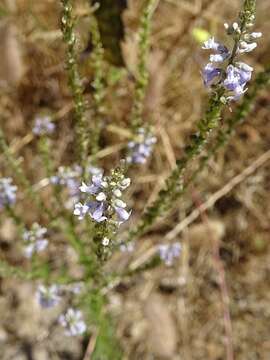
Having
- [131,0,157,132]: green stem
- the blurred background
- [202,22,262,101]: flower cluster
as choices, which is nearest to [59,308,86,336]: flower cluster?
the blurred background

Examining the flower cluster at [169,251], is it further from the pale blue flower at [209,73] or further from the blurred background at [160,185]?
the pale blue flower at [209,73]

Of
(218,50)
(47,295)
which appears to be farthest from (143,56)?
(47,295)

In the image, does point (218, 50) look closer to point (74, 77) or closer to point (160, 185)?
point (74, 77)

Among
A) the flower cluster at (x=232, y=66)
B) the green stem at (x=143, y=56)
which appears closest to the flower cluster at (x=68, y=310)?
the green stem at (x=143, y=56)

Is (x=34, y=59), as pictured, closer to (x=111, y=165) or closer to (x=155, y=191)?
(x=111, y=165)

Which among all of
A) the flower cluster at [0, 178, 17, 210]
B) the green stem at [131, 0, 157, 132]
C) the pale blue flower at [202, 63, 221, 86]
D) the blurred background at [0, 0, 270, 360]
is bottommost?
the blurred background at [0, 0, 270, 360]

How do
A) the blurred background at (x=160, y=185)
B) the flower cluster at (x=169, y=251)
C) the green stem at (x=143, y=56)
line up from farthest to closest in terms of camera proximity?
the blurred background at (x=160, y=185)
the flower cluster at (x=169, y=251)
the green stem at (x=143, y=56)

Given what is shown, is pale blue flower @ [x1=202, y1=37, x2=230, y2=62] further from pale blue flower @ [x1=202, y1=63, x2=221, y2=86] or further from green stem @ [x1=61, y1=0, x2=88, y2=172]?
green stem @ [x1=61, y1=0, x2=88, y2=172]
